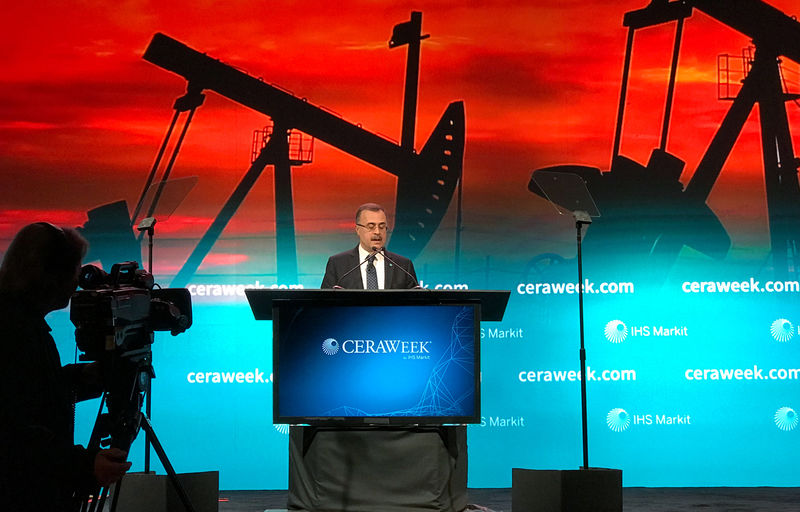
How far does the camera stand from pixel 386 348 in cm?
304

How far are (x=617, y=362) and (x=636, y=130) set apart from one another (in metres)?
1.46

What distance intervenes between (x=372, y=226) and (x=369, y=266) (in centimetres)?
21

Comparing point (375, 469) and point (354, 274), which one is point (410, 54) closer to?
point (354, 274)

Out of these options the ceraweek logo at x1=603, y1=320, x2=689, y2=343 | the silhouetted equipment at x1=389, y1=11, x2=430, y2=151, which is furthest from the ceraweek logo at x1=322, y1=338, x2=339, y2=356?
the ceraweek logo at x1=603, y1=320, x2=689, y2=343

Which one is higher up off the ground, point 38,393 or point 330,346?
point 330,346

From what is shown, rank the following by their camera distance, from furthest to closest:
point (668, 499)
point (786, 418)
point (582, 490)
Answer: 1. point (786, 418)
2. point (668, 499)
3. point (582, 490)

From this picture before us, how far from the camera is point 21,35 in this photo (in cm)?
552

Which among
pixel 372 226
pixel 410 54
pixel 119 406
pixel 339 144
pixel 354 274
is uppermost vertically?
pixel 410 54

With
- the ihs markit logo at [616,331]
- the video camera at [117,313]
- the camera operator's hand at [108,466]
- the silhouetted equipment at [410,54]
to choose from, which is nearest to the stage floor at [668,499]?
the ihs markit logo at [616,331]

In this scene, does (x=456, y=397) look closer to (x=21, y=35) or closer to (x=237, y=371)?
(x=237, y=371)

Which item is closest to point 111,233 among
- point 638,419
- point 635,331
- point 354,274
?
point 354,274

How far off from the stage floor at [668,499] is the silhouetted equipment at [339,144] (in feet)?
4.73

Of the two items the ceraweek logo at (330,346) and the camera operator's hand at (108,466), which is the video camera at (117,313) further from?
the ceraweek logo at (330,346)

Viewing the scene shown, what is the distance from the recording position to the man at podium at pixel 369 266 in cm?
425
